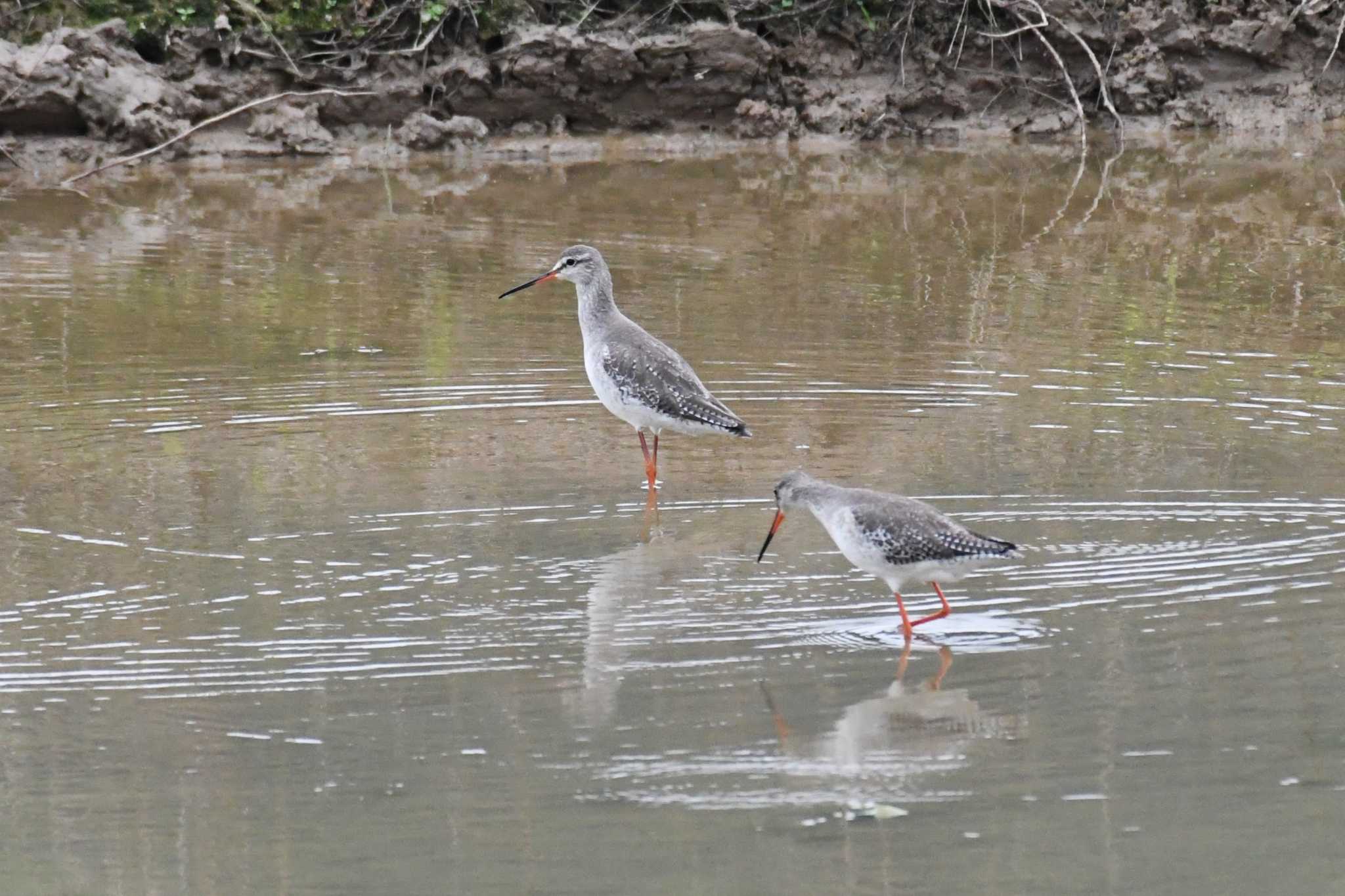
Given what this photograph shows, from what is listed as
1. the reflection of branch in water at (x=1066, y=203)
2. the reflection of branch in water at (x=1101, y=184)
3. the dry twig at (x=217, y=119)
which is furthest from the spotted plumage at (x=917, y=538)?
the dry twig at (x=217, y=119)

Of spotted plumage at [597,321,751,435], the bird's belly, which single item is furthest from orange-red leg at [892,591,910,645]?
the bird's belly

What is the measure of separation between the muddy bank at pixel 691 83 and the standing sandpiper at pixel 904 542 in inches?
469

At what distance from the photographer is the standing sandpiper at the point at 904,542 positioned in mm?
6844

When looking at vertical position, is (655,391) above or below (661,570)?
above

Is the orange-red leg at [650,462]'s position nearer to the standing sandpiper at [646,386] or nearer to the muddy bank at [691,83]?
the standing sandpiper at [646,386]

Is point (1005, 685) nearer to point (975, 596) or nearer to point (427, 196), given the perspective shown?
point (975, 596)

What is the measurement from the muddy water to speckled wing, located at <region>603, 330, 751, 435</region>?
341 mm

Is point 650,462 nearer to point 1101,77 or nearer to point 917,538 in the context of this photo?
point 917,538

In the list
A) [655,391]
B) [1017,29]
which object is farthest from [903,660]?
[1017,29]

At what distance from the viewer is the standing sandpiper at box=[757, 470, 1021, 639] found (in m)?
6.84

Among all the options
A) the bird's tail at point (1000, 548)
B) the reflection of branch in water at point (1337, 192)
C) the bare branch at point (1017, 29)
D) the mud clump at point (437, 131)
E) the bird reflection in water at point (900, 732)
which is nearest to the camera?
the bird reflection in water at point (900, 732)

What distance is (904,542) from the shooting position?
685 centimetres

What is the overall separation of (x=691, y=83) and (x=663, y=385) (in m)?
10.5

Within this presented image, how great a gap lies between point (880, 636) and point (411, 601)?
180 cm
